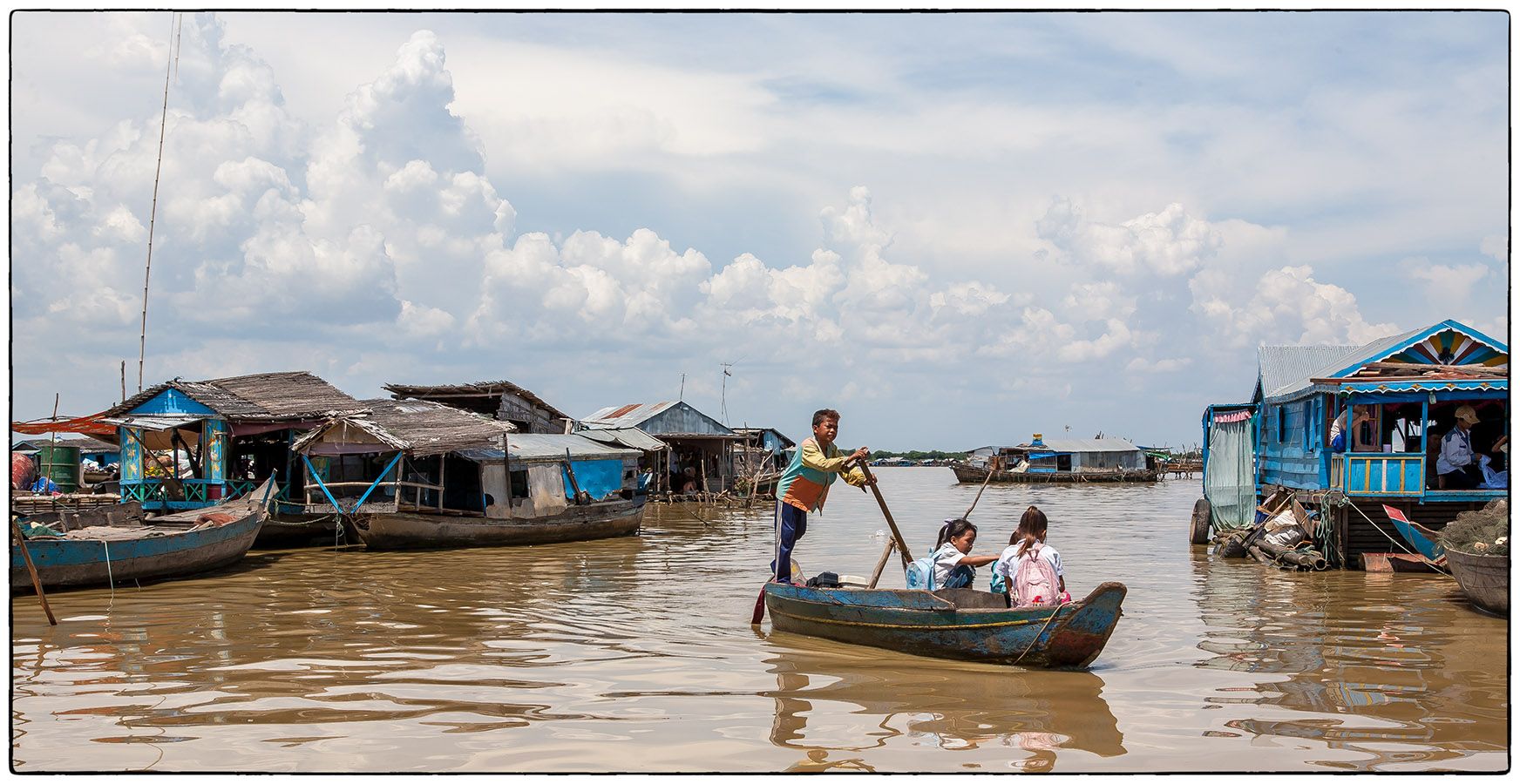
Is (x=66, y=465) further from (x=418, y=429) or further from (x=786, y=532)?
(x=786, y=532)

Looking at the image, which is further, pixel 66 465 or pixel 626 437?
pixel 626 437

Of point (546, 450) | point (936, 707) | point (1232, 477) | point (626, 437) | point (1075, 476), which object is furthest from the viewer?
point (1075, 476)

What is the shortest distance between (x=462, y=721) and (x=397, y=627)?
424 centimetres

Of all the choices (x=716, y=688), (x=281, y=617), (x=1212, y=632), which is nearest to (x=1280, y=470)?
(x=1212, y=632)

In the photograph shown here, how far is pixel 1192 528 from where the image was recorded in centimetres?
2045

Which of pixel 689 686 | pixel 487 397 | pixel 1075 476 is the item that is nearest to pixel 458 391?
pixel 487 397

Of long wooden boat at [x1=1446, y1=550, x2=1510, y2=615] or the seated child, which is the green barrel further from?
long wooden boat at [x1=1446, y1=550, x2=1510, y2=615]

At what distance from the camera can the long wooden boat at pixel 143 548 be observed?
12.3 metres

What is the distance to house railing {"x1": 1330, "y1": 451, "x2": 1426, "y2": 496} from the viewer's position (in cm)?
1470

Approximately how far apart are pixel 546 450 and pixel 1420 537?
15.6 meters

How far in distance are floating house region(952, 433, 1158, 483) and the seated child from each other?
46.3m

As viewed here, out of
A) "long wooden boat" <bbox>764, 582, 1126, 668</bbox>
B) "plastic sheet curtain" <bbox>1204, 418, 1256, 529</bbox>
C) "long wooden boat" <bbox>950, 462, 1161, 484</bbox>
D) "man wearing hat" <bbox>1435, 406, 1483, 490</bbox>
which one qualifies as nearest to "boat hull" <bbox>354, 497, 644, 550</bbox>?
"long wooden boat" <bbox>764, 582, 1126, 668</bbox>

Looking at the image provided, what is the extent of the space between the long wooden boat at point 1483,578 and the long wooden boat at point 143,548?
46.5 feet

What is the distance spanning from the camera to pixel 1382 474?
14.8 meters
